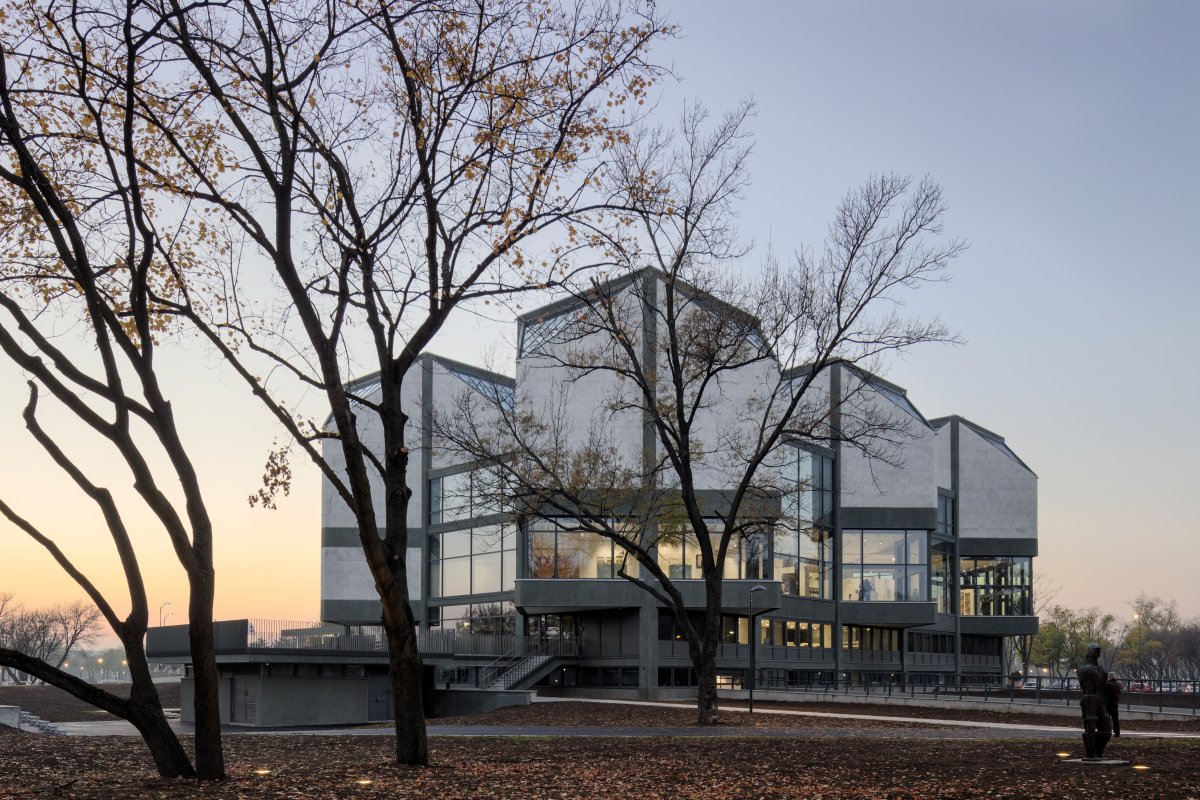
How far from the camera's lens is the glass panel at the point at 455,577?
197 ft

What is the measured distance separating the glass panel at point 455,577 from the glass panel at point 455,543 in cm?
38

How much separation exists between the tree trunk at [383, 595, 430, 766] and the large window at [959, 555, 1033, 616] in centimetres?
6635

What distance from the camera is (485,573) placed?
194ft

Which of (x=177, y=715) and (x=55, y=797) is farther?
(x=177, y=715)

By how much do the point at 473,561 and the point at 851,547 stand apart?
21.9m

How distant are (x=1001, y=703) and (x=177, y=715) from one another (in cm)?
3609

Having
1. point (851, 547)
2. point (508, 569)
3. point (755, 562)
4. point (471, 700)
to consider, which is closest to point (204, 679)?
point (471, 700)

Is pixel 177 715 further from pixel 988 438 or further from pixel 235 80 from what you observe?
pixel 988 438

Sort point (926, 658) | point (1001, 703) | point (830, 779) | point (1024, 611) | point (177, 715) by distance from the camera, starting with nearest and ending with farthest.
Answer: point (830, 779) < point (1001, 703) < point (177, 715) < point (926, 658) < point (1024, 611)

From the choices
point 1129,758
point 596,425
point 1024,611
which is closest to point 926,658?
point 1024,611

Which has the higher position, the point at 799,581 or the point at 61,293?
the point at 61,293

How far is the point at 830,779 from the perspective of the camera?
590 inches

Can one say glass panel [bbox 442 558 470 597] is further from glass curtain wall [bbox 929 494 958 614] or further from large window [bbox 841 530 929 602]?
glass curtain wall [bbox 929 494 958 614]

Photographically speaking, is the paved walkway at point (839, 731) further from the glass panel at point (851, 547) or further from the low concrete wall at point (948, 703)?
the glass panel at point (851, 547)
